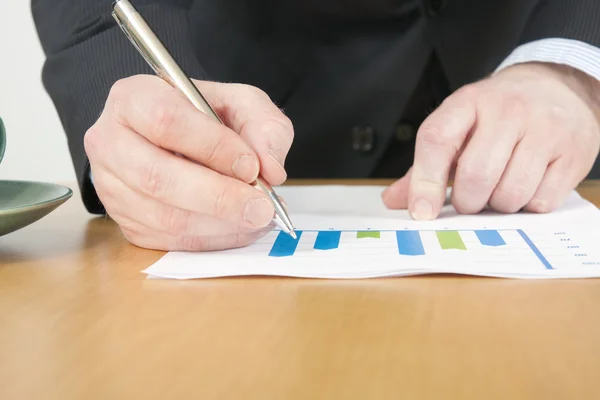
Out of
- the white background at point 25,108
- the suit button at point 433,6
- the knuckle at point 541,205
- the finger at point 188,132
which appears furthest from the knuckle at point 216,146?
the white background at point 25,108

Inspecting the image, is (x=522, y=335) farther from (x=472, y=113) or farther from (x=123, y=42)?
(x=123, y=42)

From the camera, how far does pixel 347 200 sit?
67 cm

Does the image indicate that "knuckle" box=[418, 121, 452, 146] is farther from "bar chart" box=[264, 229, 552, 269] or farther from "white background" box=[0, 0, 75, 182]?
"white background" box=[0, 0, 75, 182]

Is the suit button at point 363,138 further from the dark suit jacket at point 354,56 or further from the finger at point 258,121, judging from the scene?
the finger at point 258,121

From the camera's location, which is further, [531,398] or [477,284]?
[477,284]

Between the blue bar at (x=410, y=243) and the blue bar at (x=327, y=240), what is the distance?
48mm

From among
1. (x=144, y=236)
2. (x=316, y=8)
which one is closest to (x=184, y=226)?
(x=144, y=236)

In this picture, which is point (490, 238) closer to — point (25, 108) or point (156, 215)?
point (156, 215)

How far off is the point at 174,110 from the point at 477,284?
23 cm

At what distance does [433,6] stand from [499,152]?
39cm

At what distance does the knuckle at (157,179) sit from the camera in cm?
44

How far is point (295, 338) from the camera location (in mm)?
304

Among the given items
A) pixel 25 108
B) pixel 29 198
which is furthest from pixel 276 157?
pixel 25 108

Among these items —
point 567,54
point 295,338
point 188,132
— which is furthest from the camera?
point 567,54
